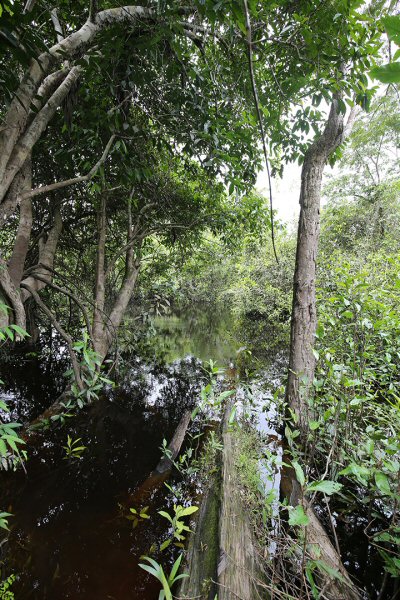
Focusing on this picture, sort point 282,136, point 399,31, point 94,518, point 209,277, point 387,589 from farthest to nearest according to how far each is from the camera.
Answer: point 209,277 → point 282,136 → point 94,518 → point 387,589 → point 399,31

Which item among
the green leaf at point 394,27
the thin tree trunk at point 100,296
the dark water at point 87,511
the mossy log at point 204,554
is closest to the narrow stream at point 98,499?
the dark water at point 87,511

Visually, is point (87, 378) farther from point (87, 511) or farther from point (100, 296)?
point (100, 296)

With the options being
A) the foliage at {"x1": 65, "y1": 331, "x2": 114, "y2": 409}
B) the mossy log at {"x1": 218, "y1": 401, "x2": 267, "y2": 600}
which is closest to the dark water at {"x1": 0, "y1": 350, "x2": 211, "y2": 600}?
the mossy log at {"x1": 218, "y1": 401, "x2": 267, "y2": 600}

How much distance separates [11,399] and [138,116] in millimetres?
5202

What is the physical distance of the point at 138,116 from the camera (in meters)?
3.55

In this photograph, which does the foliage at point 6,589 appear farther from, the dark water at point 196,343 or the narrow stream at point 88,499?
the dark water at point 196,343

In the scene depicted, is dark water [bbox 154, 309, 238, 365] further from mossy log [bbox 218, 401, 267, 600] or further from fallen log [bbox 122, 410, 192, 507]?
mossy log [bbox 218, 401, 267, 600]

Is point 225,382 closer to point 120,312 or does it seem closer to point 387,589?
point 120,312

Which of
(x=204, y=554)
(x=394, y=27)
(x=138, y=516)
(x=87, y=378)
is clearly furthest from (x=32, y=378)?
(x=394, y=27)

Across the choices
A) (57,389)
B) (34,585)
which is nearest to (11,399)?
(57,389)

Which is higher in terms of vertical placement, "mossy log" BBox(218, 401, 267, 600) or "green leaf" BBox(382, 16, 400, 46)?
"green leaf" BBox(382, 16, 400, 46)

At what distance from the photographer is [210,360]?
12.1 ft

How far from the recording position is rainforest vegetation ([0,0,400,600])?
185 cm

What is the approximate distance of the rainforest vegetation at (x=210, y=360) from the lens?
1848 mm
